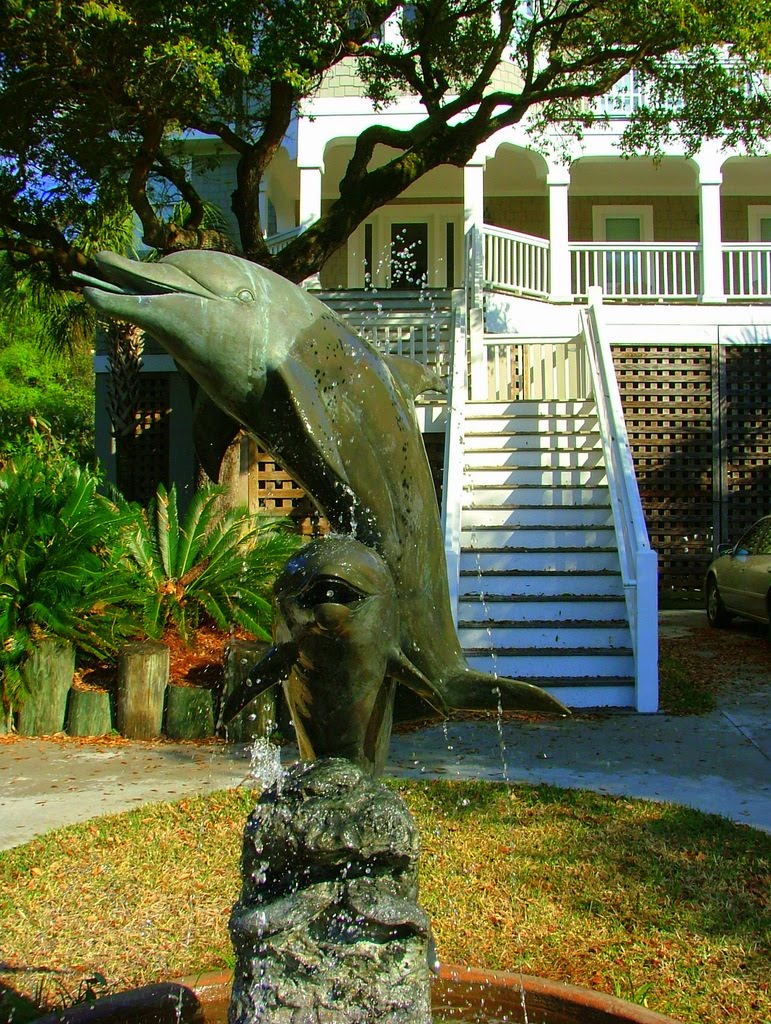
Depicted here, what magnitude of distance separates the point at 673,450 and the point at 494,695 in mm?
13324

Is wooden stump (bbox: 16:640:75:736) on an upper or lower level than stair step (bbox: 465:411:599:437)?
lower

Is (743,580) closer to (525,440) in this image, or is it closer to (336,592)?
(525,440)

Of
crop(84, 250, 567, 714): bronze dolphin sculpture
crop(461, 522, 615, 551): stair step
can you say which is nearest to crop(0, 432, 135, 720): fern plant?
crop(461, 522, 615, 551): stair step

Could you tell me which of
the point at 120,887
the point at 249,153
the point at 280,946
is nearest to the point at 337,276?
the point at 249,153

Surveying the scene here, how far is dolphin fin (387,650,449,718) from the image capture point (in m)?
2.89

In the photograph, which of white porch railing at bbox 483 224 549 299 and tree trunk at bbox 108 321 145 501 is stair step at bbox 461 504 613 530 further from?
tree trunk at bbox 108 321 145 501

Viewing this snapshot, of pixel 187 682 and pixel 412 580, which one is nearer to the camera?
pixel 412 580

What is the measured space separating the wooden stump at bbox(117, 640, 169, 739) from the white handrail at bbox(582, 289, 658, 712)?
3.88m

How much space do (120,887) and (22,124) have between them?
9.32 metres

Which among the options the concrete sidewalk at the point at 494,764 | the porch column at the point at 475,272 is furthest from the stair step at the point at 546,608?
the porch column at the point at 475,272

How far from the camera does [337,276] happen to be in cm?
1877

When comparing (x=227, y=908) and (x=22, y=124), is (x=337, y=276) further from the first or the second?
(x=227, y=908)

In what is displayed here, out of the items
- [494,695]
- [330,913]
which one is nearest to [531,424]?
[494,695]

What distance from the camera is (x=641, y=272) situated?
17.1 m
